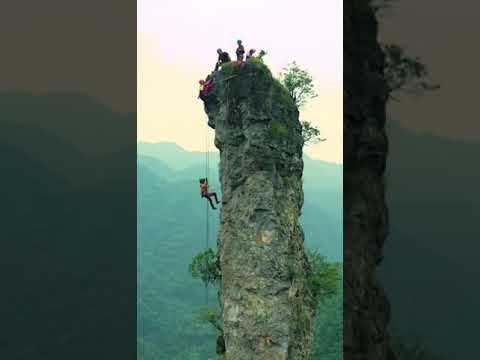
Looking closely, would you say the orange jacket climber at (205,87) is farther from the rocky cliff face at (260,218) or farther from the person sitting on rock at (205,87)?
the rocky cliff face at (260,218)

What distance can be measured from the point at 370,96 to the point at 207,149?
86.2 feet

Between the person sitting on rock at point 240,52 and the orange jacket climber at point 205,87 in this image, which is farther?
the orange jacket climber at point 205,87

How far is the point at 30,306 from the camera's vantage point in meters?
10.6

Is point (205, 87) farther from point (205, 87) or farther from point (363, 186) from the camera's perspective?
point (363, 186)

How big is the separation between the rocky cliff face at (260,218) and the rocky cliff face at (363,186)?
9.38 feet

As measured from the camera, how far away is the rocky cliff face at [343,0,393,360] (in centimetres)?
1108

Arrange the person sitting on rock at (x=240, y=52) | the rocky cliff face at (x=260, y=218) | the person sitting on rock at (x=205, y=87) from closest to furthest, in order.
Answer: the rocky cliff face at (x=260, y=218) → the person sitting on rock at (x=240, y=52) → the person sitting on rock at (x=205, y=87)

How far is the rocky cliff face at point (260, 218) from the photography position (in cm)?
1393

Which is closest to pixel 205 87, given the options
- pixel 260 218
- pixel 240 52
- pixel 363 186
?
pixel 240 52

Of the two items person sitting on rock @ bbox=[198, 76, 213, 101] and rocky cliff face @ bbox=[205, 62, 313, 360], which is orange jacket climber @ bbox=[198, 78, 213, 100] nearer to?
person sitting on rock @ bbox=[198, 76, 213, 101]

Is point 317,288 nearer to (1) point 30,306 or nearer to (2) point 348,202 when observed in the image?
(2) point 348,202

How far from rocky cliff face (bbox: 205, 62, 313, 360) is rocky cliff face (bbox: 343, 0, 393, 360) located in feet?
9.38

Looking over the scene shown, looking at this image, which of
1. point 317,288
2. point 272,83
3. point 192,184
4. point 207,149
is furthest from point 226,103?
point 192,184

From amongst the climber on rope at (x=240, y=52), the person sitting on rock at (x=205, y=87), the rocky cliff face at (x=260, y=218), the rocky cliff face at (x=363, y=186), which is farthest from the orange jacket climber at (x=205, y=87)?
the rocky cliff face at (x=363, y=186)
